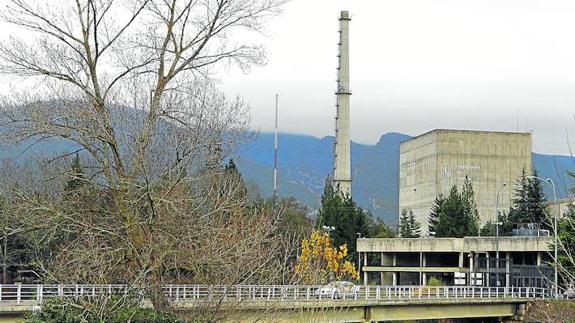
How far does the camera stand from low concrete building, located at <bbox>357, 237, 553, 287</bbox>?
70.6 meters

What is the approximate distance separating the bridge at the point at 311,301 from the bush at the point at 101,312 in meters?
0.36

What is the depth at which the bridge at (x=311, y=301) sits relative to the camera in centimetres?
2758

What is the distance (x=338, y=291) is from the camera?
44938mm

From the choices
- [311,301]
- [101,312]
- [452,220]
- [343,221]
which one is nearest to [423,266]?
[452,220]

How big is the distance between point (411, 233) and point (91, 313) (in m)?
90.2

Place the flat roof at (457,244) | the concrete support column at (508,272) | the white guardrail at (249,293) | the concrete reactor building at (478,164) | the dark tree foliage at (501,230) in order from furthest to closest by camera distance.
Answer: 1. the concrete reactor building at (478,164)
2. the dark tree foliage at (501,230)
3. the flat roof at (457,244)
4. the concrete support column at (508,272)
5. the white guardrail at (249,293)

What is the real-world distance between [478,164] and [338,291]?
80.9 metres

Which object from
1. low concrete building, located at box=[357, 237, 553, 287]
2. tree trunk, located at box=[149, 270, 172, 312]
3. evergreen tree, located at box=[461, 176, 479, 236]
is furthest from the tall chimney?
tree trunk, located at box=[149, 270, 172, 312]

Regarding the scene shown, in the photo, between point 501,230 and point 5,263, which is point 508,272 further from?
point 5,263

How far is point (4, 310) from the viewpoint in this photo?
107 ft

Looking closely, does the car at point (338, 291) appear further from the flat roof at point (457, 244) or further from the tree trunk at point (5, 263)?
the flat roof at point (457, 244)

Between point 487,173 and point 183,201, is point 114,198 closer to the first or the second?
point 183,201

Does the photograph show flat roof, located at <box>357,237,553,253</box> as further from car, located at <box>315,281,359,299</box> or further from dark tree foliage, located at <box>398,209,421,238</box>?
car, located at <box>315,281,359,299</box>

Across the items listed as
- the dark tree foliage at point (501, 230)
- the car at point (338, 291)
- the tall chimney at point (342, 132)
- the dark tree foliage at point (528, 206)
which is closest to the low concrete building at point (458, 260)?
the dark tree foliage at point (501, 230)
